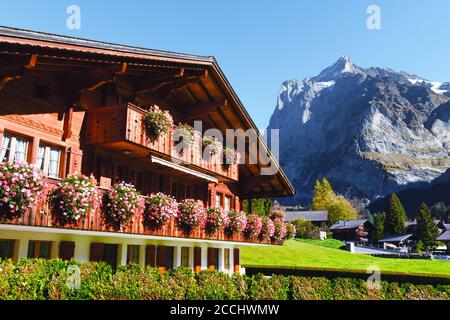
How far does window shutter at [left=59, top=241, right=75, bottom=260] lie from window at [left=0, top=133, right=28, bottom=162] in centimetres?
283

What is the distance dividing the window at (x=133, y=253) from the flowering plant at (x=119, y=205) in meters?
3.71

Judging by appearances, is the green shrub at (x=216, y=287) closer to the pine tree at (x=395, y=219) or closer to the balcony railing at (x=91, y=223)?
the balcony railing at (x=91, y=223)

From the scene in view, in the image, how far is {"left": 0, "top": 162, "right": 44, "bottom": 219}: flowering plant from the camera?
31.8ft

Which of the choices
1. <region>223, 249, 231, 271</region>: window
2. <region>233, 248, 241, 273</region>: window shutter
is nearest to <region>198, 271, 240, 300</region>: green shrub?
<region>223, 249, 231, 271</region>: window

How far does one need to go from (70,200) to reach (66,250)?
9.29 ft

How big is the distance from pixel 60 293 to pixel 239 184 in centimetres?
1529

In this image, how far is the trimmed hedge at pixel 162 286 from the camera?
960 centimetres

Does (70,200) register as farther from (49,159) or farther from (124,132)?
(124,132)

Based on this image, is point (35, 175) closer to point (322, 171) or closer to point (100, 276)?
point (100, 276)

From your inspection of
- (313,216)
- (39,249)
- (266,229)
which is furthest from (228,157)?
(313,216)

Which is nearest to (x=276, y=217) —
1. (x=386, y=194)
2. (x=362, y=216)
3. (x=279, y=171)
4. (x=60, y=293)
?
(x=279, y=171)

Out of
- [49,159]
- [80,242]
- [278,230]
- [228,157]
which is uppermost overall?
[228,157]

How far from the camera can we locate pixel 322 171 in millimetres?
197250

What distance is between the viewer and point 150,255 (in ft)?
55.7
